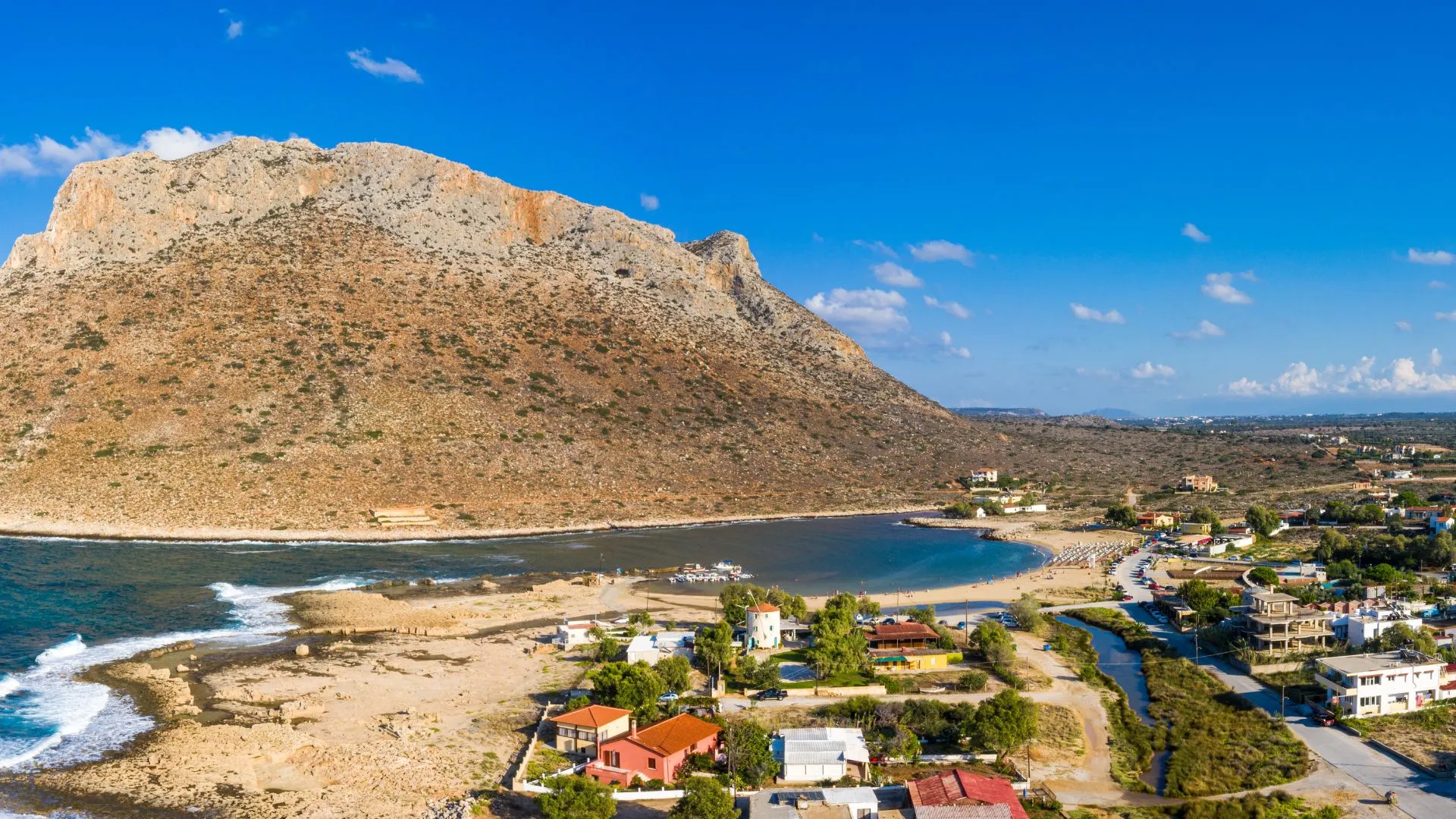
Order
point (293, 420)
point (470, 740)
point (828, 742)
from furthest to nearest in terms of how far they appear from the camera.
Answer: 1. point (293, 420)
2. point (470, 740)
3. point (828, 742)

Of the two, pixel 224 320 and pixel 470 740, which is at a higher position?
pixel 224 320

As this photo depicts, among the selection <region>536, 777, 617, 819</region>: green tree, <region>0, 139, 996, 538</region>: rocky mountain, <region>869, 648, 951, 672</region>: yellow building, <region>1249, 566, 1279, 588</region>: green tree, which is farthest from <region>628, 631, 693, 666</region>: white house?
<region>0, 139, 996, 538</region>: rocky mountain

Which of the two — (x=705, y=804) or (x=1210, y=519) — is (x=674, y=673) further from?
(x=1210, y=519)

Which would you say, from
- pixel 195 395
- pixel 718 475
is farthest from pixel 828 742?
pixel 195 395

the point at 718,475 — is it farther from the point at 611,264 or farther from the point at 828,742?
the point at 828,742

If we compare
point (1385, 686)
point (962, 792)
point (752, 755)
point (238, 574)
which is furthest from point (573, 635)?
point (1385, 686)
